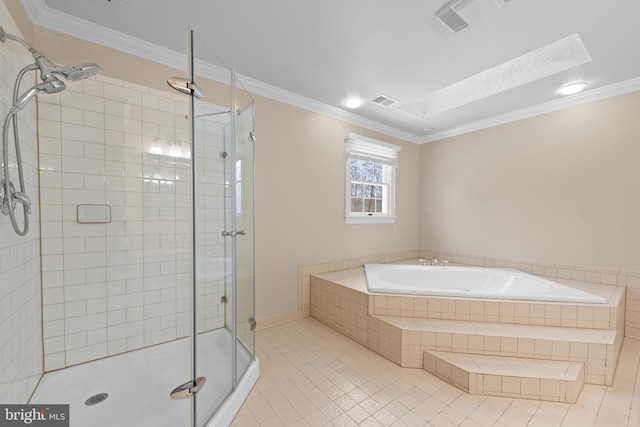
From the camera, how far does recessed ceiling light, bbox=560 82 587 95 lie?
2461mm

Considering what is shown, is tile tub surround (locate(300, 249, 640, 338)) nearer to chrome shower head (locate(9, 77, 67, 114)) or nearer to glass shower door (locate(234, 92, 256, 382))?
glass shower door (locate(234, 92, 256, 382))

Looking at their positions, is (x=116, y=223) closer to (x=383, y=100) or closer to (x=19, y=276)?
(x=19, y=276)

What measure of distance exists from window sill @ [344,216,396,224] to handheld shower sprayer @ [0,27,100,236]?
2622 millimetres

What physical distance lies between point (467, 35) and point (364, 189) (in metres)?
2.03

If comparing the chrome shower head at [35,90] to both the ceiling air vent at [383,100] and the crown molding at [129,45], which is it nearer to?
the crown molding at [129,45]

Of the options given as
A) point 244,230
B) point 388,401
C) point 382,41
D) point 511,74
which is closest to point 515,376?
point 388,401

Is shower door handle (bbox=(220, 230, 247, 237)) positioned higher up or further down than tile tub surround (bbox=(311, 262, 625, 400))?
higher up

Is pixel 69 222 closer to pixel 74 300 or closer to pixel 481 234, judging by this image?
pixel 74 300

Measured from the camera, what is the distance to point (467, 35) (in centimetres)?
184

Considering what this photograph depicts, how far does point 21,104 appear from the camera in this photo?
46.4 inches

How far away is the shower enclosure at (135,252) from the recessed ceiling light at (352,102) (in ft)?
3.75

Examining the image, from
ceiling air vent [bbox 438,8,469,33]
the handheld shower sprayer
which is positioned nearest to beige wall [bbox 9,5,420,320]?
the handheld shower sprayer

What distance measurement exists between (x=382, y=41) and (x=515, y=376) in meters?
2.42

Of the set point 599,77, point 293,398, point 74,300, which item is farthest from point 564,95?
point 74,300
